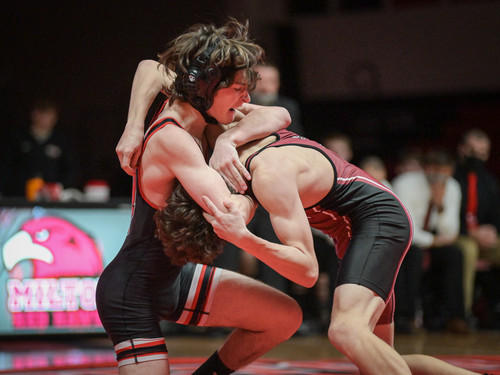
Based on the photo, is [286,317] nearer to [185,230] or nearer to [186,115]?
[185,230]

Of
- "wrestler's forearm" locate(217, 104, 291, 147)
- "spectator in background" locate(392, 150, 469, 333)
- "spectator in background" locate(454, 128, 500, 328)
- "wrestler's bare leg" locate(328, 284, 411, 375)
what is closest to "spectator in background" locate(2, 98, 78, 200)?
"spectator in background" locate(392, 150, 469, 333)

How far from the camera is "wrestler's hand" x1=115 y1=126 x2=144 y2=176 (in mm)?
2781

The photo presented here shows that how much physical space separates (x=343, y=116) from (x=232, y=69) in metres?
9.32

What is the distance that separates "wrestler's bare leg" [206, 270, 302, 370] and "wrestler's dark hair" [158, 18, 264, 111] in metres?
Answer: 0.76

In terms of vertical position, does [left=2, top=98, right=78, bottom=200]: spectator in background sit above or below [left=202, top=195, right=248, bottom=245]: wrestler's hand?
below

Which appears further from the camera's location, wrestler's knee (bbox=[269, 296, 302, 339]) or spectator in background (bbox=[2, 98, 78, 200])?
spectator in background (bbox=[2, 98, 78, 200])

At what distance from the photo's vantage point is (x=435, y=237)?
6.36 m

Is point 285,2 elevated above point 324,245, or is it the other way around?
point 285,2

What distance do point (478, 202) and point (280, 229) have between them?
454 cm

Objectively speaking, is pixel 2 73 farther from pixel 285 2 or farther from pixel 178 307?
pixel 178 307

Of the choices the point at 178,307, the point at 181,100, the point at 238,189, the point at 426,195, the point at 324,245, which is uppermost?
the point at 181,100

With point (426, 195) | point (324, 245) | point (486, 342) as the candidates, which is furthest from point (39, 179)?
point (486, 342)

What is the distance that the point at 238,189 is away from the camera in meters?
2.66

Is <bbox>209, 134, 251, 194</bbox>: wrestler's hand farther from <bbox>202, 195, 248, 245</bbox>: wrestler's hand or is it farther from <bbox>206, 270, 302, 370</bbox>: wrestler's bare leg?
<bbox>206, 270, 302, 370</bbox>: wrestler's bare leg
